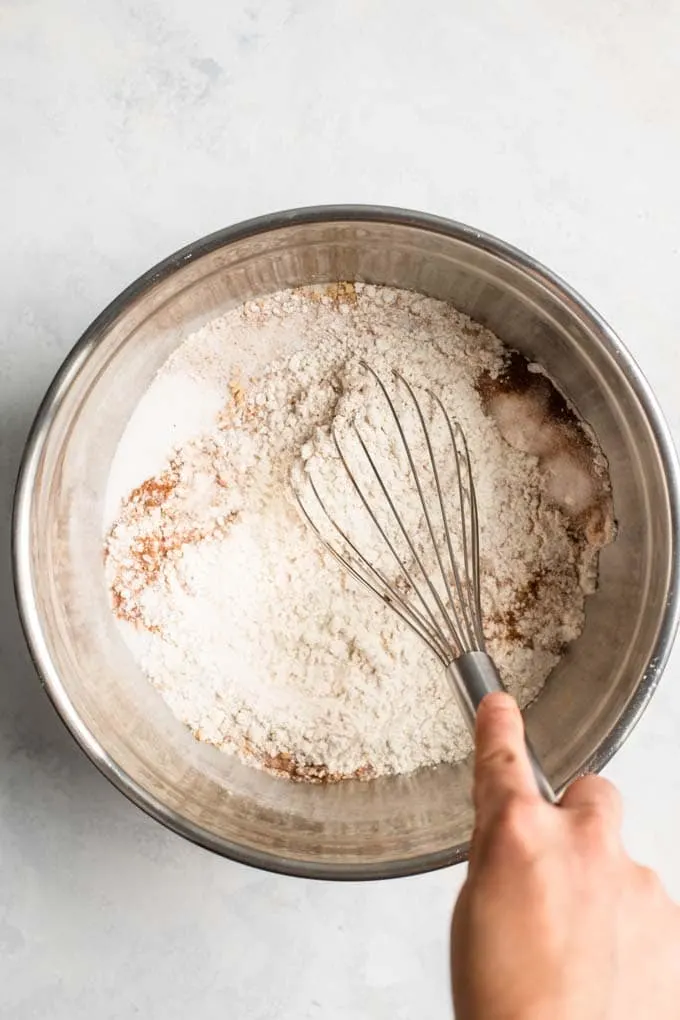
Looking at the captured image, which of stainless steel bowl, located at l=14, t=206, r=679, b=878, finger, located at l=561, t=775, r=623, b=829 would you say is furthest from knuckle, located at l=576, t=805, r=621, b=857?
stainless steel bowl, located at l=14, t=206, r=679, b=878

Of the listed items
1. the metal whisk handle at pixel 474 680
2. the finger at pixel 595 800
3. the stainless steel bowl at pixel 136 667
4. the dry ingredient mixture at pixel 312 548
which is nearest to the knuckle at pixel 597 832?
the finger at pixel 595 800

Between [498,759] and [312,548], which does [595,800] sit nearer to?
[498,759]

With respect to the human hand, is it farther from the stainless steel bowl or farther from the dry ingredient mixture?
the dry ingredient mixture

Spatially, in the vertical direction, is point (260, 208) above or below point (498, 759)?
above

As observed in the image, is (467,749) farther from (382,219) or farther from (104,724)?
(382,219)

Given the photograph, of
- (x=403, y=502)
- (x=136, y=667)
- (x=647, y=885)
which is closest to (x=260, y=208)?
(x=403, y=502)

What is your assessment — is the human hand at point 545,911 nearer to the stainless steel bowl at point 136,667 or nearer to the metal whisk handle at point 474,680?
the metal whisk handle at point 474,680

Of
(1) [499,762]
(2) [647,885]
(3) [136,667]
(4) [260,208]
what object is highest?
(4) [260,208]
